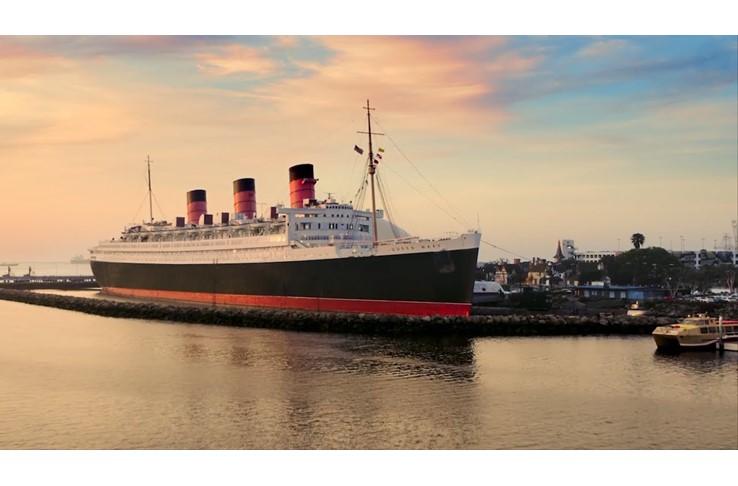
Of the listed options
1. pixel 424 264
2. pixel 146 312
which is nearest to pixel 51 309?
pixel 146 312

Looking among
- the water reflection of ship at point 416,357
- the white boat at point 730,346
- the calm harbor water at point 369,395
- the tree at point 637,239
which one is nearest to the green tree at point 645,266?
the tree at point 637,239

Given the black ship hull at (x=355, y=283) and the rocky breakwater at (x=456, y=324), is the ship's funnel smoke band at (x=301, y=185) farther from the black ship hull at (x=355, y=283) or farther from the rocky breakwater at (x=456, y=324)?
the rocky breakwater at (x=456, y=324)

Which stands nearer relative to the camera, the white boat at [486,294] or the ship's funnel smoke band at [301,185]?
the ship's funnel smoke band at [301,185]

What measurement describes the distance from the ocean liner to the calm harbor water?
626 centimetres

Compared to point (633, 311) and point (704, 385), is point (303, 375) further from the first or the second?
point (633, 311)

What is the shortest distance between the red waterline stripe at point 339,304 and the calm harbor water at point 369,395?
5.00 metres

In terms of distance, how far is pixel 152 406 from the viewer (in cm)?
1956

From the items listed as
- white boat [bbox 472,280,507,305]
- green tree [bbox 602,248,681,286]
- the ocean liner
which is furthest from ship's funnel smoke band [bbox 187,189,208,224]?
green tree [bbox 602,248,681,286]

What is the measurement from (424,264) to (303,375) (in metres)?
15.3

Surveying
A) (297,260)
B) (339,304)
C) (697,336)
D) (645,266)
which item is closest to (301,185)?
(297,260)

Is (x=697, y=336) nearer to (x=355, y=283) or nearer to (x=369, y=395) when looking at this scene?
(x=369, y=395)

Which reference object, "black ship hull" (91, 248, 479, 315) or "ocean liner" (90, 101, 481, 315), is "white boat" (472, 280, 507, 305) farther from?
"black ship hull" (91, 248, 479, 315)

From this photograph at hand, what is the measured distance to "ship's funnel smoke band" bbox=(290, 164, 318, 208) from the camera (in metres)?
49.8

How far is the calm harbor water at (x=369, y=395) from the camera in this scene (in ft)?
53.7
